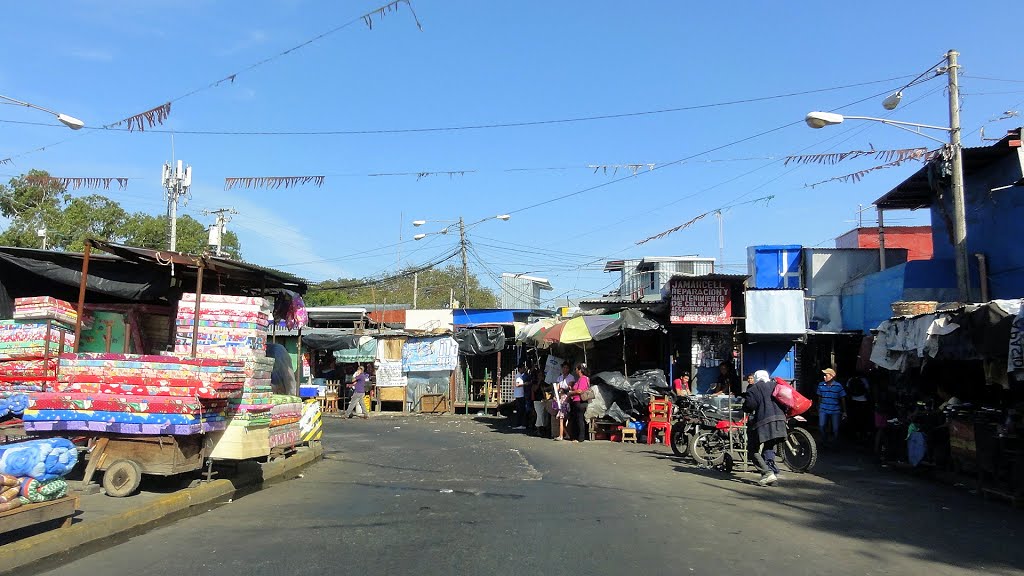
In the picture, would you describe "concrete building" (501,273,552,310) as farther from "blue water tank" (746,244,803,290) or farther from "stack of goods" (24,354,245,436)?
"stack of goods" (24,354,245,436)

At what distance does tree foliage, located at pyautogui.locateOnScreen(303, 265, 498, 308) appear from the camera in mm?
60284

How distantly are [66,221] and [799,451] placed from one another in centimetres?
3432

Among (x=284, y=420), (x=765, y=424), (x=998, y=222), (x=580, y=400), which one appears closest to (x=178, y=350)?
(x=284, y=420)

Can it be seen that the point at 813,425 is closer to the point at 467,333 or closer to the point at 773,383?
the point at 773,383

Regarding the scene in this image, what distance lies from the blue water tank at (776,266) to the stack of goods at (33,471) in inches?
888

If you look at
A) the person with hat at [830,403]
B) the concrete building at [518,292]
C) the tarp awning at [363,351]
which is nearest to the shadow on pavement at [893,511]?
the person with hat at [830,403]

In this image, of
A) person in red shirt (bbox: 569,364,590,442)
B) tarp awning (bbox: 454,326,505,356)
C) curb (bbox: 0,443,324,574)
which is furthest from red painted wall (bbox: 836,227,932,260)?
curb (bbox: 0,443,324,574)

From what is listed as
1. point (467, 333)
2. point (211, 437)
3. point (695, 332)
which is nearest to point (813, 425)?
point (695, 332)

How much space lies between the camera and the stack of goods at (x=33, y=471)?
20.0 feet

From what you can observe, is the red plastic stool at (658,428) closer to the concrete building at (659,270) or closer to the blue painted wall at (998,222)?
the blue painted wall at (998,222)

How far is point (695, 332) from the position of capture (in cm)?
1830

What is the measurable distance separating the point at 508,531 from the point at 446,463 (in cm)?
606

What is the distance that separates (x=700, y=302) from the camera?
17891mm

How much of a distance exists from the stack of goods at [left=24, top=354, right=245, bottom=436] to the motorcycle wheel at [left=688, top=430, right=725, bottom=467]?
8.33 meters
